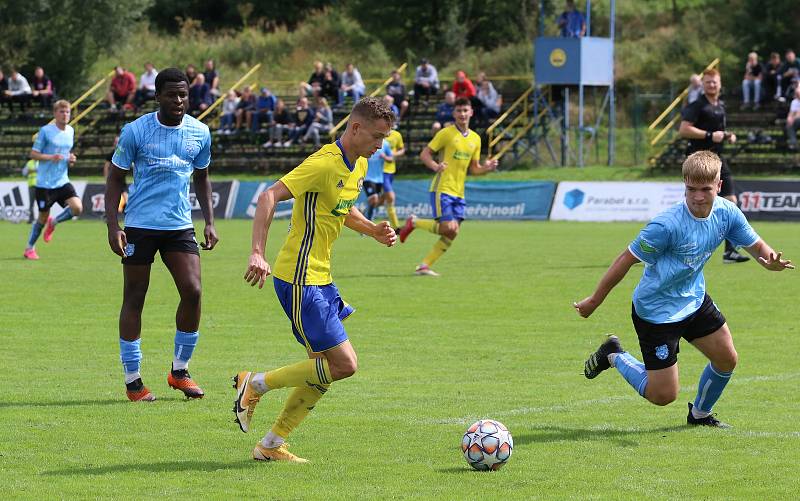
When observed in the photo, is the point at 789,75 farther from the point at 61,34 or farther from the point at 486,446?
the point at 486,446

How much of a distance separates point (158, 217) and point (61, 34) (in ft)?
128

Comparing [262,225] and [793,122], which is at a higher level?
[262,225]

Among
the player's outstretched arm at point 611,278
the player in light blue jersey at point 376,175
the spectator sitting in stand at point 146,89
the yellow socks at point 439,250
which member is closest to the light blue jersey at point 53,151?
the yellow socks at point 439,250

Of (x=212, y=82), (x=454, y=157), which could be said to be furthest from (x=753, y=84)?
(x=454, y=157)

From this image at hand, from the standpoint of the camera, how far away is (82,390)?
28.3 ft

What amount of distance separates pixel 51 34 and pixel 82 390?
39016 mm

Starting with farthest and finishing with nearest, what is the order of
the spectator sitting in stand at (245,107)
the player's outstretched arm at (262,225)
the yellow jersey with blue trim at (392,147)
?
the spectator sitting in stand at (245,107) < the yellow jersey with blue trim at (392,147) < the player's outstretched arm at (262,225)

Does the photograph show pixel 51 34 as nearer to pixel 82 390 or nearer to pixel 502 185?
pixel 502 185

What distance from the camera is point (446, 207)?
653 inches

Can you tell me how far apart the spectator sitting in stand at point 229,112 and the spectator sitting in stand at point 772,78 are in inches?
609

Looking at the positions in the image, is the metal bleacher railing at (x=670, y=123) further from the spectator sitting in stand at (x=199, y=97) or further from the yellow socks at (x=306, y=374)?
the yellow socks at (x=306, y=374)

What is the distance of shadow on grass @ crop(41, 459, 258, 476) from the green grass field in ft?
0.07

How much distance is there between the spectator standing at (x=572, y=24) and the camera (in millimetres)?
35188

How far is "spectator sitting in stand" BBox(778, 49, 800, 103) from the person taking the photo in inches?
1267
